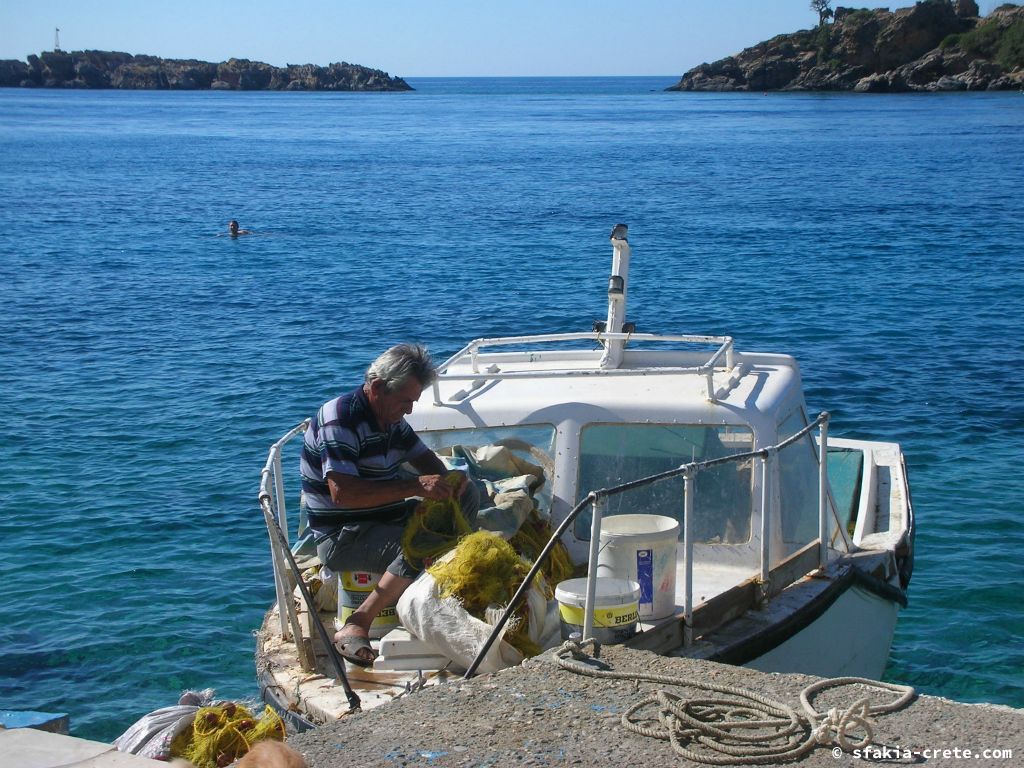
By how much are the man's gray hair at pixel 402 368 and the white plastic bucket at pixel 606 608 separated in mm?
1301

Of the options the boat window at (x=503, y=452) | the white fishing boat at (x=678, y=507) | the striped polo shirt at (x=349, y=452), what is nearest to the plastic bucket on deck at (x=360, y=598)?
the white fishing boat at (x=678, y=507)

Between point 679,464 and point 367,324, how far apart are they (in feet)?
52.4

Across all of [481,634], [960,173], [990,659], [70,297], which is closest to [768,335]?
[990,659]

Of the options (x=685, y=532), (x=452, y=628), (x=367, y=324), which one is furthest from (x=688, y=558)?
(x=367, y=324)

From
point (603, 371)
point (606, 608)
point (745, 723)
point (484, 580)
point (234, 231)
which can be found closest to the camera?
point (745, 723)

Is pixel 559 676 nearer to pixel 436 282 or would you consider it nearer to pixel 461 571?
pixel 461 571

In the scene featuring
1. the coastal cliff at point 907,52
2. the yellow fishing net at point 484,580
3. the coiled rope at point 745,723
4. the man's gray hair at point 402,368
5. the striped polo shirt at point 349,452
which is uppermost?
the coastal cliff at point 907,52

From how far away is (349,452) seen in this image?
→ 611 cm

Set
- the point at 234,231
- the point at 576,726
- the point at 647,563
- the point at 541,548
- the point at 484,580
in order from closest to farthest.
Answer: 1. the point at 576,726
2. the point at 484,580
3. the point at 647,563
4. the point at 541,548
5. the point at 234,231

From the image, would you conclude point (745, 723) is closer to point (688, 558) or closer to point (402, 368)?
point (688, 558)

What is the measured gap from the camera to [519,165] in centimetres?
5688

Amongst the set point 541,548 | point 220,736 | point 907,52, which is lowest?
point 220,736

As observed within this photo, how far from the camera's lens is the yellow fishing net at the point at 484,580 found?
586 cm

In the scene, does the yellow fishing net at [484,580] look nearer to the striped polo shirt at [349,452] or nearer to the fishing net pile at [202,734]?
the striped polo shirt at [349,452]
